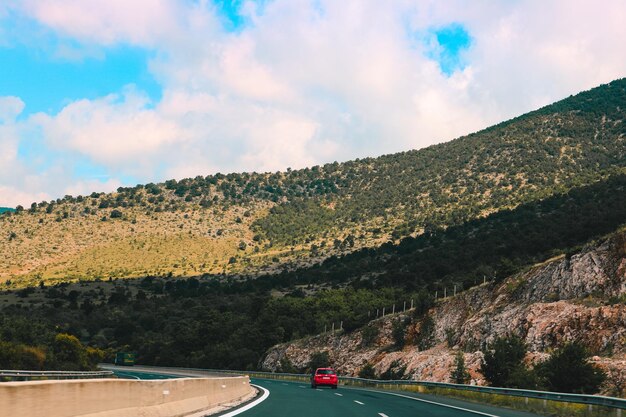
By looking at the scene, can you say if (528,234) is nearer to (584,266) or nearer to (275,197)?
(584,266)

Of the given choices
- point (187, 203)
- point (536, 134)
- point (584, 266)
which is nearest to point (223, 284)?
point (187, 203)

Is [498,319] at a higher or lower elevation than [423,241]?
lower

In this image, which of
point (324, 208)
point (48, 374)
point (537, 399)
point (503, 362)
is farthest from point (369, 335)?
point (324, 208)

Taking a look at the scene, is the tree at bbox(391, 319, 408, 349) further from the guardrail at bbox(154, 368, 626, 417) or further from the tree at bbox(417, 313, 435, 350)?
the guardrail at bbox(154, 368, 626, 417)

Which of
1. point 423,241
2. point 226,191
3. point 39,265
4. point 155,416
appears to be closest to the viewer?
point 155,416

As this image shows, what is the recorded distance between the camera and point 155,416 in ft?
43.2

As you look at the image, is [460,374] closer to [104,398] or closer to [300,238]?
[104,398]

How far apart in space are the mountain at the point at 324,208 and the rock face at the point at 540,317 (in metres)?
57.1

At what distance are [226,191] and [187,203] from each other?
1416 cm

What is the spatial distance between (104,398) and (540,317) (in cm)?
4072

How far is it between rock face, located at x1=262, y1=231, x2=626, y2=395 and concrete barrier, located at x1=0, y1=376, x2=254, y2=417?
23.0 m

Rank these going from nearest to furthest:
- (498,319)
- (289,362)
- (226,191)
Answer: (498,319)
(289,362)
(226,191)

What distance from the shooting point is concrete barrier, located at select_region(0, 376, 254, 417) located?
321 inches

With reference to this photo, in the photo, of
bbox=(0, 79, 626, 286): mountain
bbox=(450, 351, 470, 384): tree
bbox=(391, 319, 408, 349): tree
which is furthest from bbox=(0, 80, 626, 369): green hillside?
bbox=(450, 351, 470, 384): tree
